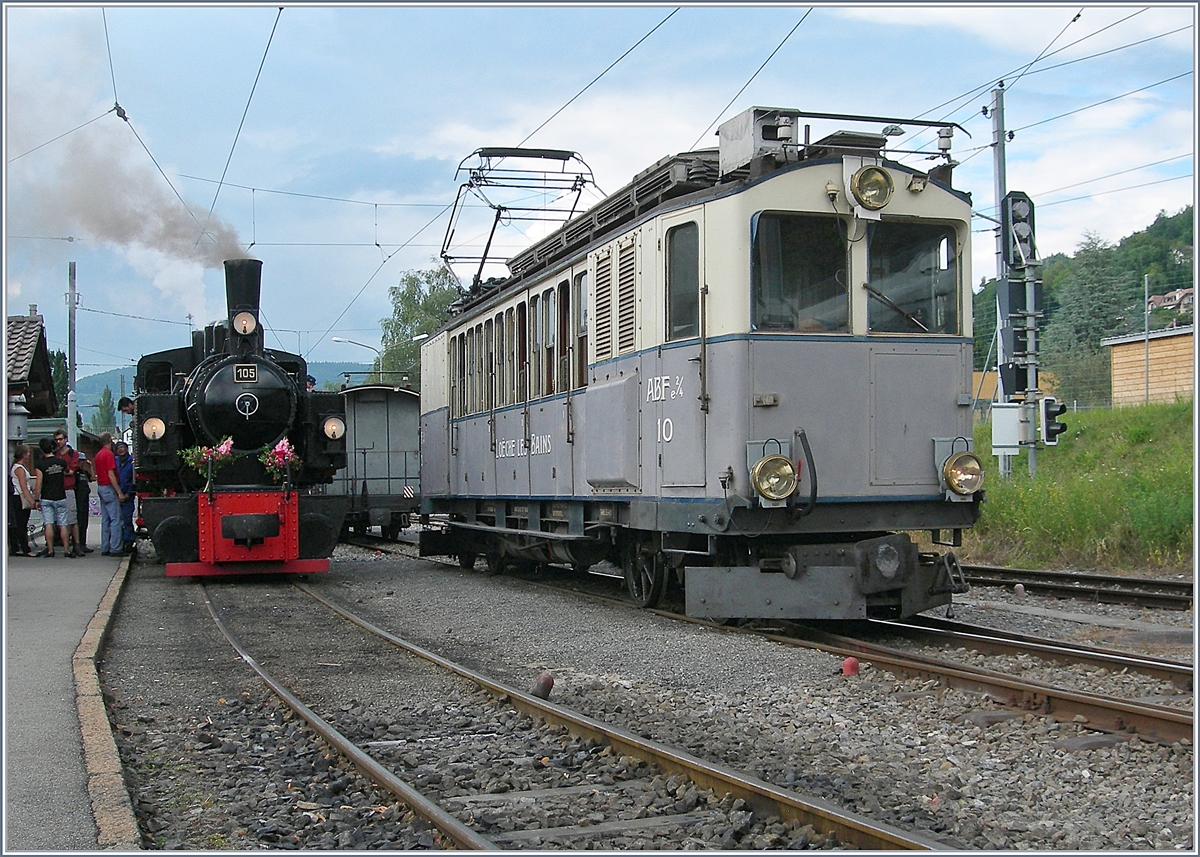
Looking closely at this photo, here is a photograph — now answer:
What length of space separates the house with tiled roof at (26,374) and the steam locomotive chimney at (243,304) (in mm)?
2586

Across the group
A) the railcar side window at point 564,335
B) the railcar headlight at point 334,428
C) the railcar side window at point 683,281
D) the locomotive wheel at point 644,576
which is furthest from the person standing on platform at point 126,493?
the railcar side window at point 683,281

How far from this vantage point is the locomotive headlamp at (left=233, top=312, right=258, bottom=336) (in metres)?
15.4

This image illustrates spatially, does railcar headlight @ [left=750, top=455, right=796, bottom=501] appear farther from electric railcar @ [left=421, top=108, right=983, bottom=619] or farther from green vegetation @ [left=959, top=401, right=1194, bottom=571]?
green vegetation @ [left=959, top=401, right=1194, bottom=571]

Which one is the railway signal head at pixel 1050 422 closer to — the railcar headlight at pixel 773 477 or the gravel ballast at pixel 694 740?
the gravel ballast at pixel 694 740

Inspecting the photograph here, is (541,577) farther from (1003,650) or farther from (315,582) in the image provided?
(1003,650)

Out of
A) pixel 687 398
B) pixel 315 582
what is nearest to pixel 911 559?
pixel 687 398

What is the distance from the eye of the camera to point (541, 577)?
14.8m

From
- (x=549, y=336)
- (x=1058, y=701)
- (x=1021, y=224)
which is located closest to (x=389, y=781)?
(x=1058, y=701)

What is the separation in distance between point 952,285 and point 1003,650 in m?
2.94

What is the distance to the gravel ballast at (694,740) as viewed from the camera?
4.58 m

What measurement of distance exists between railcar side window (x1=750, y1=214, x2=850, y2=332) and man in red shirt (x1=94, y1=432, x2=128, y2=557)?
1260cm

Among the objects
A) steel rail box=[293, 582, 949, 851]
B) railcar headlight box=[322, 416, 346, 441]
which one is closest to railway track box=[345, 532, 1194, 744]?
steel rail box=[293, 582, 949, 851]

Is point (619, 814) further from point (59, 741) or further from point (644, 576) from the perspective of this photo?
point (644, 576)

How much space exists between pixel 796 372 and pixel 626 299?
1.92 meters
